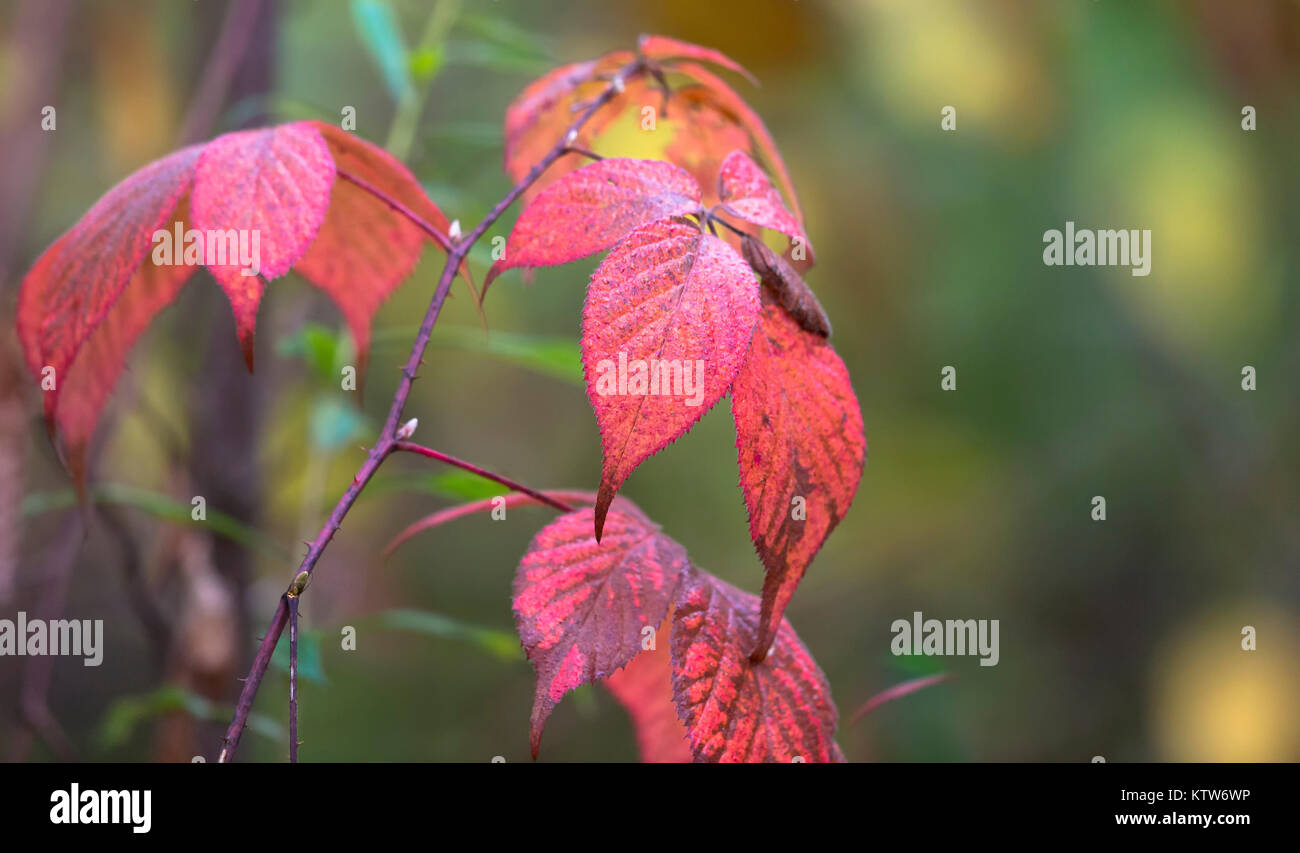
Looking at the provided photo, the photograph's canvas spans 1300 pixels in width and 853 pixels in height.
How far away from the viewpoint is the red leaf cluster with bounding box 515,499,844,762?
11.4 inches

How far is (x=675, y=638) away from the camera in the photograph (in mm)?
302

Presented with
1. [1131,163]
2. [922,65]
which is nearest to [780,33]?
[922,65]

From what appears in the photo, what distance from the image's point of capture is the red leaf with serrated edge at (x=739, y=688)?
11.6 inches

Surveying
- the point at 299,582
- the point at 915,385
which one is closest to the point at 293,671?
the point at 299,582

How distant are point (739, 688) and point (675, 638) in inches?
1.0

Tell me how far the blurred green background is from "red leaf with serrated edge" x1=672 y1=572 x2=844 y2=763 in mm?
437

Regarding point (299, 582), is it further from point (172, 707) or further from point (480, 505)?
point (172, 707)
